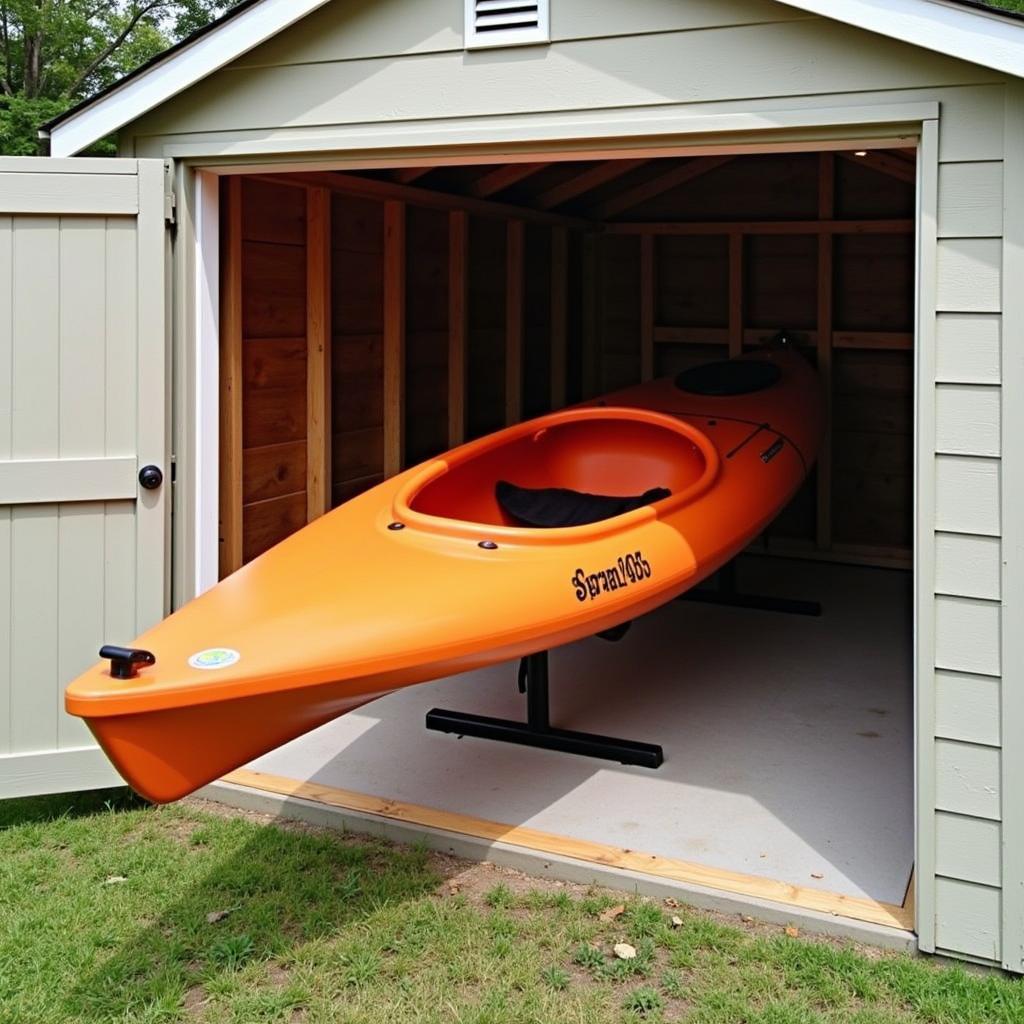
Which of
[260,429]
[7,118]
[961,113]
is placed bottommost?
[260,429]

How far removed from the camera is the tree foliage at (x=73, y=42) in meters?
17.2

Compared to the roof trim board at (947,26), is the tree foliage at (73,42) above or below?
above

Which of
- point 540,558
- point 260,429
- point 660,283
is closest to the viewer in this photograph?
point 540,558

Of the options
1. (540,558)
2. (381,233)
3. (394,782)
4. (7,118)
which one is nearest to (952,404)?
(540,558)

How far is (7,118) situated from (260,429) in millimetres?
10640

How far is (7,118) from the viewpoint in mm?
13703

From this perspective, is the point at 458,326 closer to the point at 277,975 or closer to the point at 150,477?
the point at 150,477

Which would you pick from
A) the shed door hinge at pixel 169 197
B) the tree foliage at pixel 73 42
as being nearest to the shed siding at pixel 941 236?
the shed door hinge at pixel 169 197

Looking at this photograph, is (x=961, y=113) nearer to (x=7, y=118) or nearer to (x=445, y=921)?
(x=445, y=921)

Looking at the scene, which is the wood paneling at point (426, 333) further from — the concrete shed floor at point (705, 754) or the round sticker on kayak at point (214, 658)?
the round sticker on kayak at point (214, 658)

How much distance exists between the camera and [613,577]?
3.76 metres

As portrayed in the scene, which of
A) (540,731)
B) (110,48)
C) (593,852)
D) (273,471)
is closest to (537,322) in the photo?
(273,471)

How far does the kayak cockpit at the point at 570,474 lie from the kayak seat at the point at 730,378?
0.74 m

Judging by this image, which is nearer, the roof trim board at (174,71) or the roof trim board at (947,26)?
the roof trim board at (947,26)
